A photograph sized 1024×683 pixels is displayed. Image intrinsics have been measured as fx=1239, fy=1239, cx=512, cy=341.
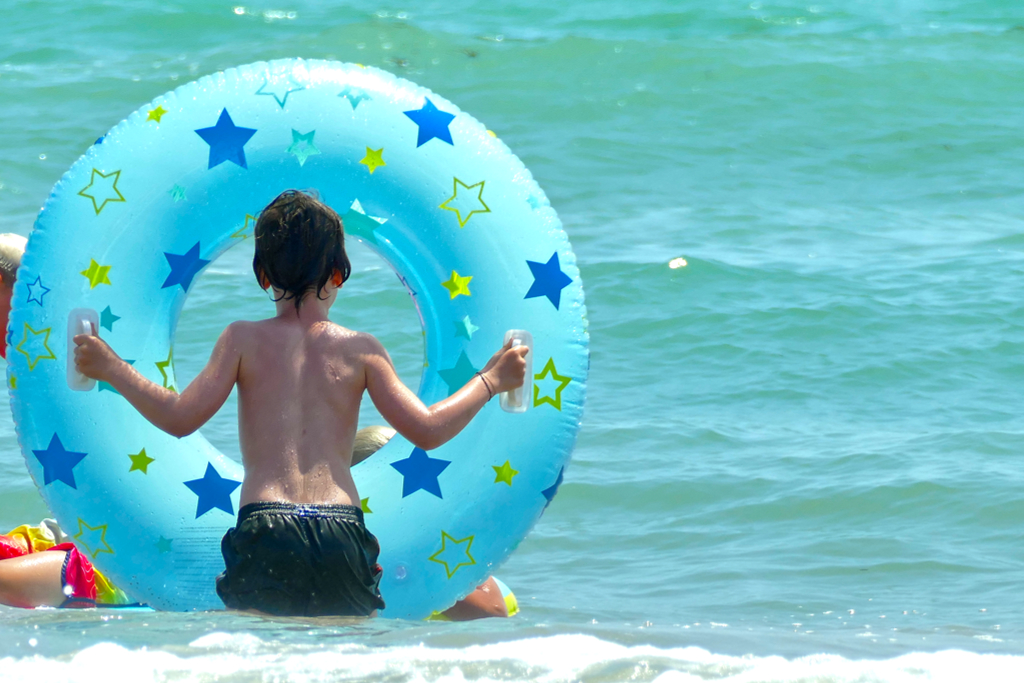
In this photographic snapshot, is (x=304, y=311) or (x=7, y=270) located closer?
(x=304, y=311)

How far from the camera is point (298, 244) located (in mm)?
2285

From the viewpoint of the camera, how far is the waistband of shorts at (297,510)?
225 cm

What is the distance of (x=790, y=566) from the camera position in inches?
151

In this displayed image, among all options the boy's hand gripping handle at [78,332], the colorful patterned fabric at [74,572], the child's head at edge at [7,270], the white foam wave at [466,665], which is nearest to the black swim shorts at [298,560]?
the white foam wave at [466,665]

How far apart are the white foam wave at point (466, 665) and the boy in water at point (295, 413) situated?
7.1 inches

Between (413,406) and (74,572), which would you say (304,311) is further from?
(74,572)

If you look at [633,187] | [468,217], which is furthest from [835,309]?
[468,217]

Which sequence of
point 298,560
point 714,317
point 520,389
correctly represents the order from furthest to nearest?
point 714,317 → point 520,389 → point 298,560

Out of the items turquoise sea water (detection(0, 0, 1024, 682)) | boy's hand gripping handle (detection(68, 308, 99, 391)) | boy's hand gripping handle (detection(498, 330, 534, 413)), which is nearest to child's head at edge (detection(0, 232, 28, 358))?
boy's hand gripping handle (detection(68, 308, 99, 391))

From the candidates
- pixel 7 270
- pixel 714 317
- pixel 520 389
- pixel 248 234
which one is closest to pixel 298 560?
pixel 520 389

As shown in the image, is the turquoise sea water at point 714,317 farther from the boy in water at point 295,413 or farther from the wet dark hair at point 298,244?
the wet dark hair at point 298,244

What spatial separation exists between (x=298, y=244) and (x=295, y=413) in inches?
12.3

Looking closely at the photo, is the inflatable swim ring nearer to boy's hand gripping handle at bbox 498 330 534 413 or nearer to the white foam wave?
boy's hand gripping handle at bbox 498 330 534 413

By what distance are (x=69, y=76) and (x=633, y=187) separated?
17.4ft
